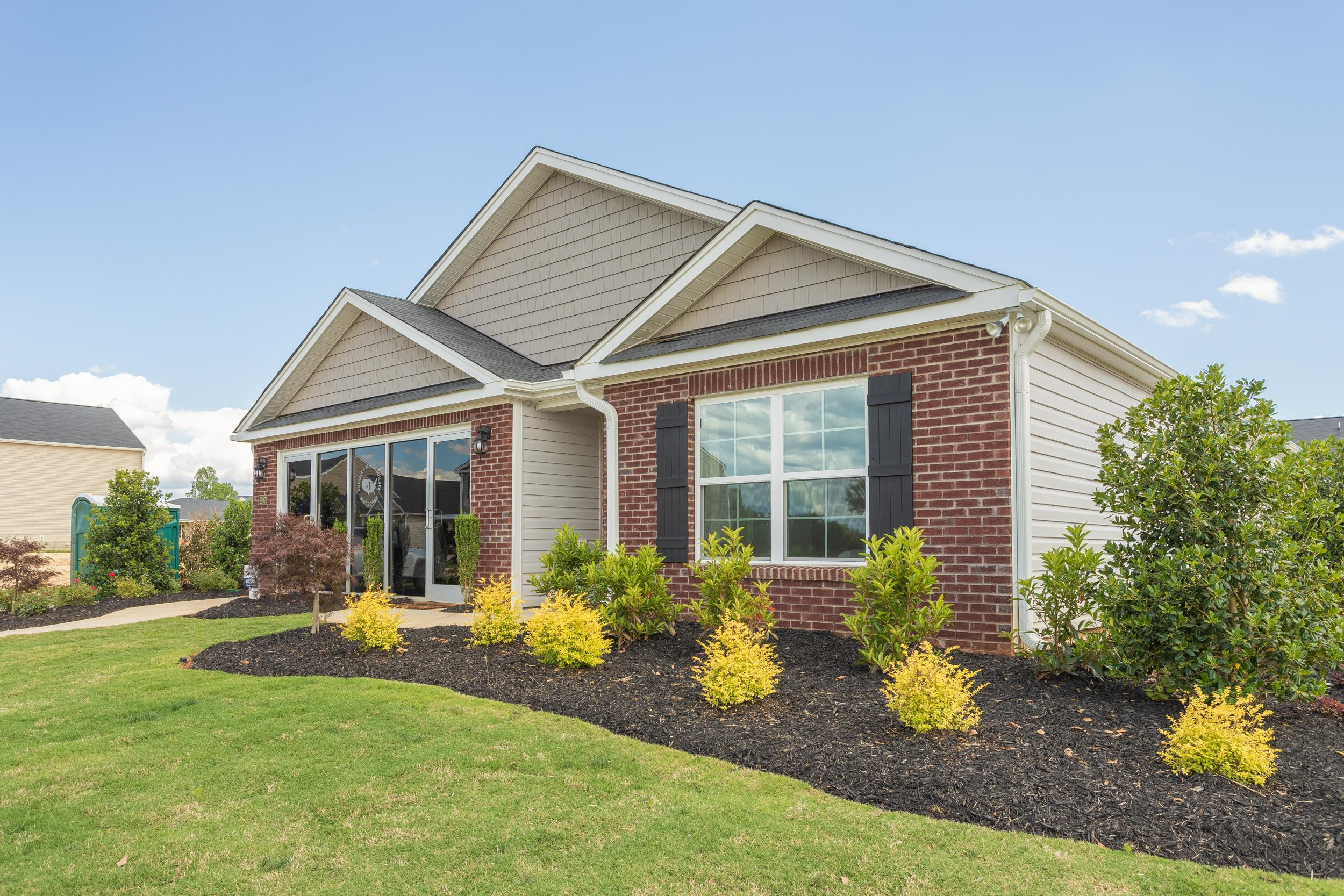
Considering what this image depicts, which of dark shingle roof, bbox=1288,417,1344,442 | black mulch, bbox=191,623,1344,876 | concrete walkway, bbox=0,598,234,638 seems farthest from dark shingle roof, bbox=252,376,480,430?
dark shingle roof, bbox=1288,417,1344,442

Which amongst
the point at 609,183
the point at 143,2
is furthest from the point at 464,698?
the point at 143,2

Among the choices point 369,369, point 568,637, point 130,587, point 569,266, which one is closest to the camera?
point 568,637

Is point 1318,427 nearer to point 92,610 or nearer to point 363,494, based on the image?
point 363,494

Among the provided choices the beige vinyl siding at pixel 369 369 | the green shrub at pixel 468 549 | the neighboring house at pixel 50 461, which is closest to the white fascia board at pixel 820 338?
the green shrub at pixel 468 549

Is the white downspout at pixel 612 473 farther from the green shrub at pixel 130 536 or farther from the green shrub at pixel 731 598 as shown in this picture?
the green shrub at pixel 130 536

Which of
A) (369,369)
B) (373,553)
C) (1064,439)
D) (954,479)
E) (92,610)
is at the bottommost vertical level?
(92,610)

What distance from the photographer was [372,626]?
305 inches

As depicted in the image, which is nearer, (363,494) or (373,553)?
(373,553)

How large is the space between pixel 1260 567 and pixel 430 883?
5.44 meters

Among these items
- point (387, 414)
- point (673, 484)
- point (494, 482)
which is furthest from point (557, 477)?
point (673, 484)

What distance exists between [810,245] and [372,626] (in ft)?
18.7

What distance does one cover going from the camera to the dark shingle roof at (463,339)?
38.3 feet

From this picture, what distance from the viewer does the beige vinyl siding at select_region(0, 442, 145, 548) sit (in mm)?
34906

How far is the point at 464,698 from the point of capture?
19.8 feet
